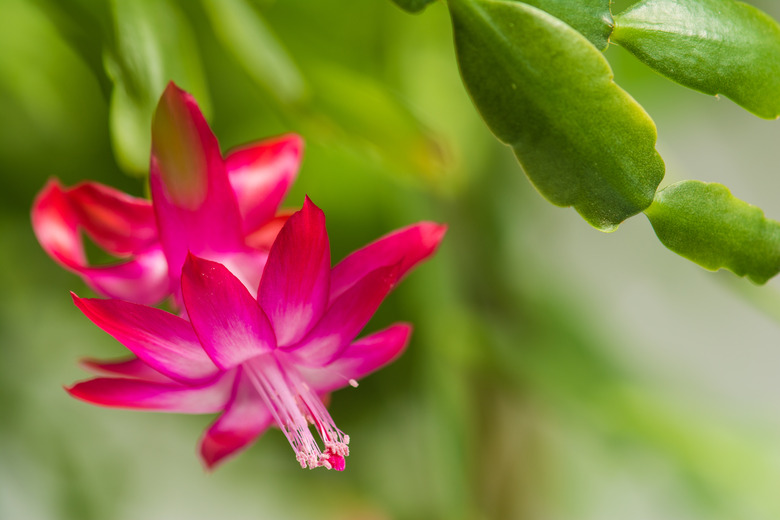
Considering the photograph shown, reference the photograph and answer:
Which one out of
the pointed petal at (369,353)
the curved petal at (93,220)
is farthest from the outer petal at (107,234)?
the pointed petal at (369,353)

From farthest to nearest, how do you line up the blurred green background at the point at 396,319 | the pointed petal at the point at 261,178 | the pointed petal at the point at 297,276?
the blurred green background at the point at 396,319
the pointed petal at the point at 261,178
the pointed petal at the point at 297,276

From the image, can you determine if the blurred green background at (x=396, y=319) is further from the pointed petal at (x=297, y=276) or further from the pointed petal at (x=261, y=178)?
the pointed petal at (x=297, y=276)

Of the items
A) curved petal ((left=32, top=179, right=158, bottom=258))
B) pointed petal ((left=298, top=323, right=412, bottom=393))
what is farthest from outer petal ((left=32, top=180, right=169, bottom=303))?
pointed petal ((left=298, top=323, right=412, bottom=393))

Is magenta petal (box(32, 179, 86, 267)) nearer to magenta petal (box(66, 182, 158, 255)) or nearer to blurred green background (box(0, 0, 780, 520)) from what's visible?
magenta petal (box(66, 182, 158, 255))

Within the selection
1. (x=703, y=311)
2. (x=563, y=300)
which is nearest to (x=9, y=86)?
(x=563, y=300)

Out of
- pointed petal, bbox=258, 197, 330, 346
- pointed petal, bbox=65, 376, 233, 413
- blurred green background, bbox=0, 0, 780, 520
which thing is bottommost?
blurred green background, bbox=0, 0, 780, 520

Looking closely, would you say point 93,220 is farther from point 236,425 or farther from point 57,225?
point 236,425

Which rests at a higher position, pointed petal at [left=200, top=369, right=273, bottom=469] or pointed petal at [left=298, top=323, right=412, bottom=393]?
pointed petal at [left=298, top=323, right=412, bottom=393]
